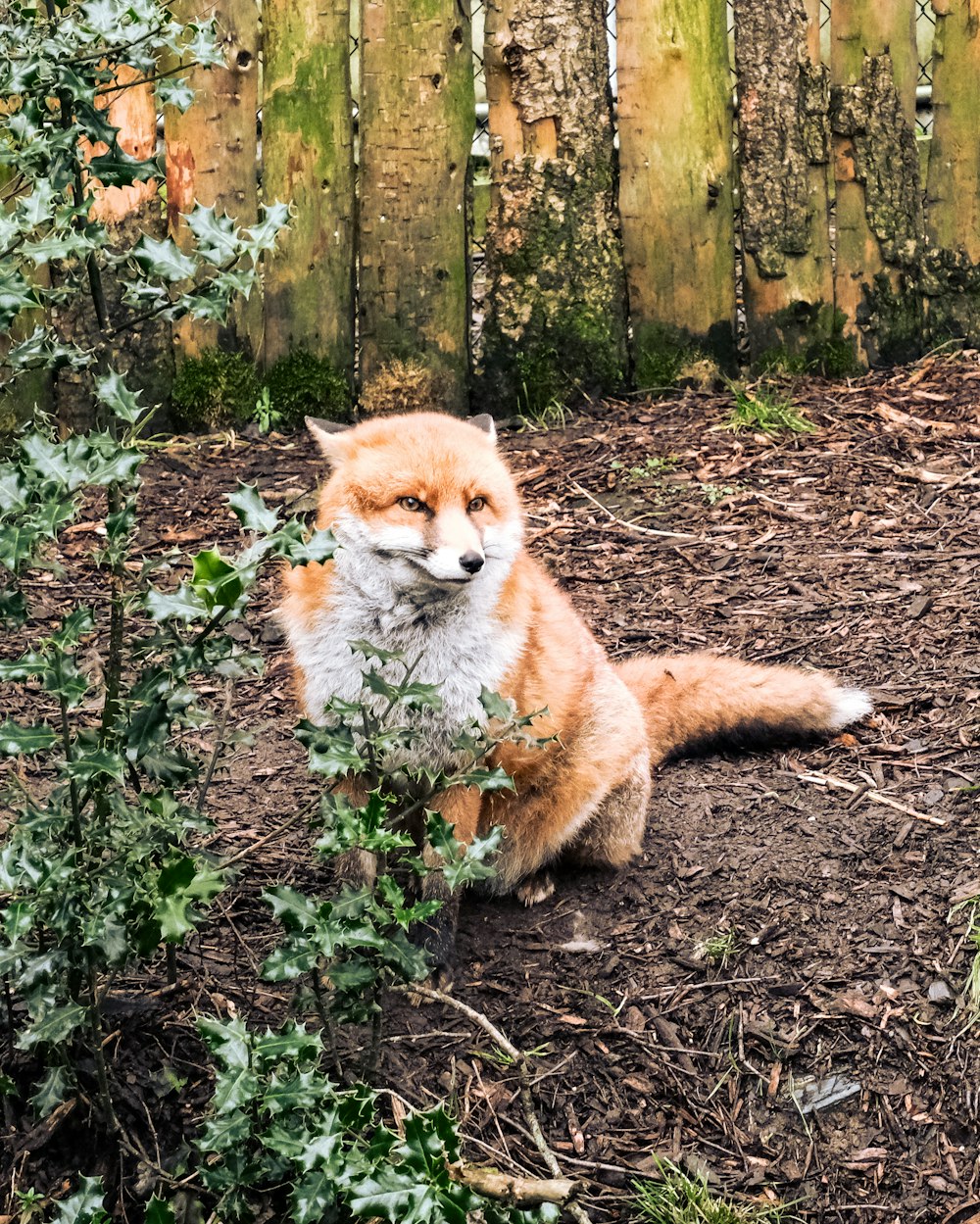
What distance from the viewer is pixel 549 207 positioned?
6145mm

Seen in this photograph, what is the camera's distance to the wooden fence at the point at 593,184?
5.92 meters

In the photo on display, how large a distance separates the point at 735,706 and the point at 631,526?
62.9 inches

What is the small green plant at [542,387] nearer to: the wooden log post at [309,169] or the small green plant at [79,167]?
the wooden log post at [309,169]

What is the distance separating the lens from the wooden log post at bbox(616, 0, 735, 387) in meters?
6.13

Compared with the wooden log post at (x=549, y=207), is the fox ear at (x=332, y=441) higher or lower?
lower

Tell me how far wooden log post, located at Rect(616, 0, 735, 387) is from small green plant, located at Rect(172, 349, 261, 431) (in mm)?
1883

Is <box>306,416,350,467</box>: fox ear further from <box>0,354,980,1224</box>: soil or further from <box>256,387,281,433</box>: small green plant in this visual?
<box>256,387,281,433</box>: small green plant

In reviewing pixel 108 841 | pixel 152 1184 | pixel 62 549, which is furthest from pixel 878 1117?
pixel 62 549

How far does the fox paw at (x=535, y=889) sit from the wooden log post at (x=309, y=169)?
9.95ft

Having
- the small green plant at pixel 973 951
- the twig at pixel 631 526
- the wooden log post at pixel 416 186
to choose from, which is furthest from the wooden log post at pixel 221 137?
the small green plant at pixel 973 951

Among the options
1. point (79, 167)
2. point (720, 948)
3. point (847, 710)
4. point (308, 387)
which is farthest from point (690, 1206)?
point (308, 387)

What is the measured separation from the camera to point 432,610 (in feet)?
11.9

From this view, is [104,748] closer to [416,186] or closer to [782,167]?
[416,186]

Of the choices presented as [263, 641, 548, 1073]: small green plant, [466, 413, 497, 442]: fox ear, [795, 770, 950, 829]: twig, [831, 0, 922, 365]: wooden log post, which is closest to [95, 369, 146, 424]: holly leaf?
[263, 641, 548, 1073]: small green plant
